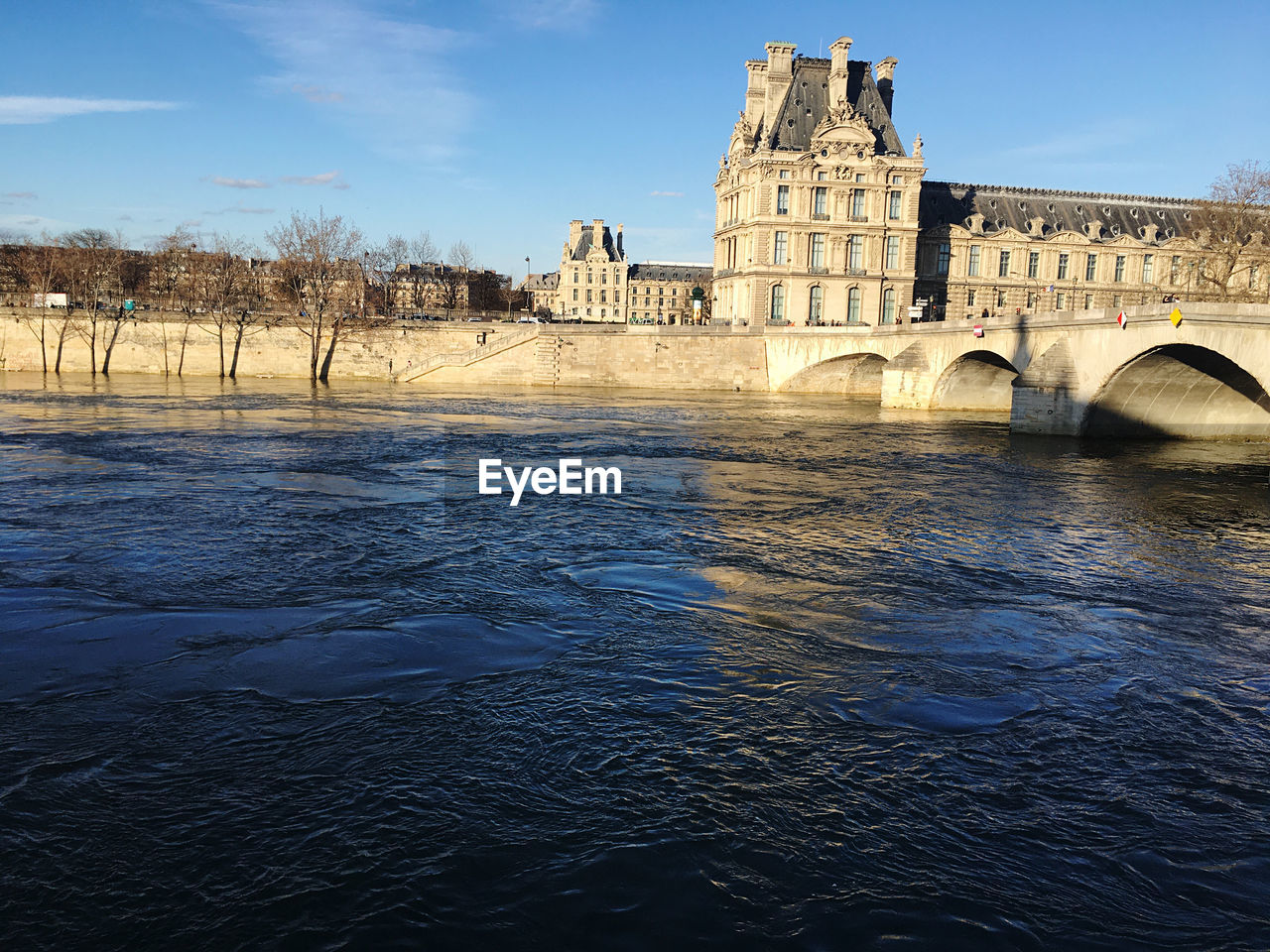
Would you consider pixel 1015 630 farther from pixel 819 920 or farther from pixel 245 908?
pixel 245 908

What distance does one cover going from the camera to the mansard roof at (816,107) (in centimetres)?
7194

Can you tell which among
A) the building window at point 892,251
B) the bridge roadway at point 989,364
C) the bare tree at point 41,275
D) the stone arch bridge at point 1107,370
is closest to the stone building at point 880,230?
the building window at point 892,251

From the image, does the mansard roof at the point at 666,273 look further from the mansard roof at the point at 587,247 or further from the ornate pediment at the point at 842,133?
the ornate pediment at the point at 842,133

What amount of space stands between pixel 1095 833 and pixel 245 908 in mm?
5407

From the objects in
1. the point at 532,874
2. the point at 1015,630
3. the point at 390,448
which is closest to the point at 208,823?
the point at 532,874

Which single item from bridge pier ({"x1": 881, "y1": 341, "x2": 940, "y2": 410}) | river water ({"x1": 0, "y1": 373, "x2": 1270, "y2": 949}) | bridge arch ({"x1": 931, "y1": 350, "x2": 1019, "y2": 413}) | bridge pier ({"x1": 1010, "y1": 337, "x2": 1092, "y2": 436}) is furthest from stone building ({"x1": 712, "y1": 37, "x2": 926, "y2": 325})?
river water ({"x1": 0, "y1": 373, "x2": 1270, "y2": 949})

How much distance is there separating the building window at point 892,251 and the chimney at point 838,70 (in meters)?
11.1

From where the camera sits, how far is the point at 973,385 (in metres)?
46.2

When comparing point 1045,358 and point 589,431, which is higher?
point 1045,358

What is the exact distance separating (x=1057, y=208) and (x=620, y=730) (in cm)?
8779

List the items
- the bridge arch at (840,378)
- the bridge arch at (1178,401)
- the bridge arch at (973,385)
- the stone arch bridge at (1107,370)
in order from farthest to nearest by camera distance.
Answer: the bridge arch at (840,378), the bridge arch at (973,385), the bridge arch at (1178,401), the stone arch bridge at (1107,370)

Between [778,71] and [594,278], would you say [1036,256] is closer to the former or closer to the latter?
[778,71]

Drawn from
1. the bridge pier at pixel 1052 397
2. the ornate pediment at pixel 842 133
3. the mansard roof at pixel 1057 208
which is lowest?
the bridge pier at pixel 1052 397

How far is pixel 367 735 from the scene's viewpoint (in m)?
7.39
